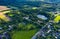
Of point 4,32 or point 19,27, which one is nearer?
point 4,32

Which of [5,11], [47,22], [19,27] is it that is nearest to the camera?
[19,27]

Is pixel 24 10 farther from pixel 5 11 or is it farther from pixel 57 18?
pixel 57 18

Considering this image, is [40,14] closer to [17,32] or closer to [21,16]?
[21,16]

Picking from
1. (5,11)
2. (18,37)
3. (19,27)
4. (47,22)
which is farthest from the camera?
(5,11)

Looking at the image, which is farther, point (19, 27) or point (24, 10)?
point (24, 10)

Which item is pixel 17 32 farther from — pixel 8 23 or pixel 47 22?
pixel 47 22

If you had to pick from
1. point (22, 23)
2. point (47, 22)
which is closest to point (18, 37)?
point (22, 23)

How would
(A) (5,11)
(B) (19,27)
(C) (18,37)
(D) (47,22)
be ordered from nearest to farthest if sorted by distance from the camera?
(C) (18,37), (B) (19,27), (D) (47,22), (A) (5,11)

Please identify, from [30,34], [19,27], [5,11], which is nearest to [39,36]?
[30,34]

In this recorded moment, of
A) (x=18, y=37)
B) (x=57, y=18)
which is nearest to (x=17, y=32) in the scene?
(x=18, y=37)
